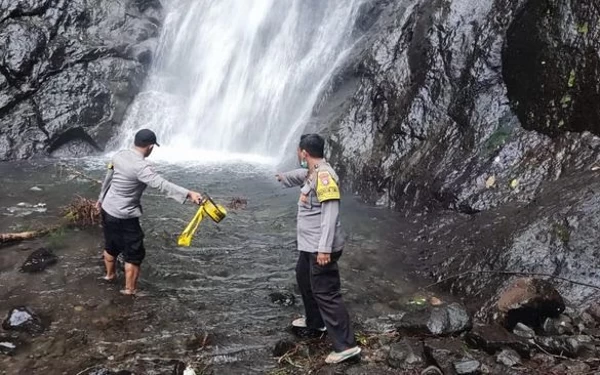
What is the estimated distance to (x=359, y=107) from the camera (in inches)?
456

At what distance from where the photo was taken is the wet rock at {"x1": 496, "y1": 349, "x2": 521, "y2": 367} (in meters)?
4.70

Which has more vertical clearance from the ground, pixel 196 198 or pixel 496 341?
pixel 196 198

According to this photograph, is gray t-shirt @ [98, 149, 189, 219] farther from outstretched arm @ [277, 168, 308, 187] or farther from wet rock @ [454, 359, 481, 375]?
wet rock @ [454, 359, 481, 375]

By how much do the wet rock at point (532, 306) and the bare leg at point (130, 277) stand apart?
4.29m

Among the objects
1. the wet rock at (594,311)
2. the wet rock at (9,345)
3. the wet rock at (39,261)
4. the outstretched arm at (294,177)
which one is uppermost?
the outstretched arm at (294,177)

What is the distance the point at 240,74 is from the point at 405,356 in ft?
47.4

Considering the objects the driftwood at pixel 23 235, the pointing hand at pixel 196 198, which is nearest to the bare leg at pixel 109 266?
the pointing hand at pixel 196 198

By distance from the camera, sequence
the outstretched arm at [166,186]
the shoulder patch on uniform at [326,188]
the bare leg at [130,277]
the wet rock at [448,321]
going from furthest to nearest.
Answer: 1. the bare leg at [130,277]
2. the outstretched arm at [166,186]
3. the wet rock at [448,321]
4. the shoulder patch on uniform at [326,188]

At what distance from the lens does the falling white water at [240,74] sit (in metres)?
15.7

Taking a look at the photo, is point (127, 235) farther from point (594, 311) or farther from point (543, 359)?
point (594, 311)

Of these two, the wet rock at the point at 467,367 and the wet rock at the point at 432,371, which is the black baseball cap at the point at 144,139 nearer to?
the wet rock at the point at 432,371

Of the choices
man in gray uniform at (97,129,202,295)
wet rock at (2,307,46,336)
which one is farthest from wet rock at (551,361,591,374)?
wet rock at (2,307,46,336)

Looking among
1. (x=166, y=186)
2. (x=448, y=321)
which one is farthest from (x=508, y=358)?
(x=166, y=186)

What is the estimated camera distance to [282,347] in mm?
5180
